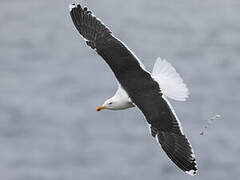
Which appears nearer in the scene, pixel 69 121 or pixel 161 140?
pixel 161 140

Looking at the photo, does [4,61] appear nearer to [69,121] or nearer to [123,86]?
[69,121]

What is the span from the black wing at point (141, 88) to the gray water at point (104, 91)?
330 inches

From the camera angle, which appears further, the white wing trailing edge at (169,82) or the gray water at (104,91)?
the gray water at (104,91)

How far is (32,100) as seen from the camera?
2162 centimetres

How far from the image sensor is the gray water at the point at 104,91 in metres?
19.2

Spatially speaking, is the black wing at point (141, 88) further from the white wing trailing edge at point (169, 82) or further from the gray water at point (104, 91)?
the gray water at point (104, 91)

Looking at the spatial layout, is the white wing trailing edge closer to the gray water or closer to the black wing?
the black wing

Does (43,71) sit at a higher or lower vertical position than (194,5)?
lower

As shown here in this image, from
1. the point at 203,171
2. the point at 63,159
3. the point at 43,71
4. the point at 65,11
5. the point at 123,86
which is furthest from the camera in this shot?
the point at 65,11

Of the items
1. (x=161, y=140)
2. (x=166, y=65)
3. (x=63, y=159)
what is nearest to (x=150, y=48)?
(x=63, y=159)

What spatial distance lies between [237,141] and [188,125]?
1272 mm

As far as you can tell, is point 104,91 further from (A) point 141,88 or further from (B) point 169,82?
(A) point 141,88

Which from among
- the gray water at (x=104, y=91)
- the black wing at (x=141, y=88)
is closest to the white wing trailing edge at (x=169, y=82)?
the black wing at (x=141, y=88)

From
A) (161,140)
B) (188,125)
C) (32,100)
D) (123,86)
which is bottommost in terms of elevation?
(161,140)
